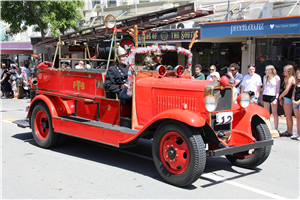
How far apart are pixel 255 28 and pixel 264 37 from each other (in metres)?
1.97

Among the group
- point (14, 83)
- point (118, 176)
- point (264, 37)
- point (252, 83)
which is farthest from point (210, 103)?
point (14, 83)

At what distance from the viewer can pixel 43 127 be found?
21.2ft

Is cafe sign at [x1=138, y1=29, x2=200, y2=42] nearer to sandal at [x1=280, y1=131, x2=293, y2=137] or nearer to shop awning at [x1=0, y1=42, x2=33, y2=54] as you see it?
sandal at [x1=280, y1=131, x2=293, y2=137]

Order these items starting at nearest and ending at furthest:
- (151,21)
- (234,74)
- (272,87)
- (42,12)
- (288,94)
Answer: (151,21) → (288,94) → (272,87) → (234,74) → (42,12)

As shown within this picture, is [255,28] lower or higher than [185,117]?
higher

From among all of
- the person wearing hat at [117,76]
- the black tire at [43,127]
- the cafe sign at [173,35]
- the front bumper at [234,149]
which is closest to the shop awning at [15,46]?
the cafe sign at [173,35]

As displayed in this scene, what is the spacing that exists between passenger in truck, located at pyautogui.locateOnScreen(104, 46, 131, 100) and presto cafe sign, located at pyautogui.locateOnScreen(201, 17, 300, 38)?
20.5 feet

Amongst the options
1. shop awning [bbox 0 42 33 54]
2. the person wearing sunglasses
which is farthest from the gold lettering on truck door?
shop awning [bbox 0 42 33 54]

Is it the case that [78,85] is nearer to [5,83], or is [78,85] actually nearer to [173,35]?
[173,35]

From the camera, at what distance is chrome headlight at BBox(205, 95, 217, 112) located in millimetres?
4150

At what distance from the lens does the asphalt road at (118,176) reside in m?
4.04

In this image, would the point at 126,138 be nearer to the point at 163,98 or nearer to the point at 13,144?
the point at 163,98

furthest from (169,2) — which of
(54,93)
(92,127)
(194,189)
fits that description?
(194,189)

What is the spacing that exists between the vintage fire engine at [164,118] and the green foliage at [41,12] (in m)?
9.71
